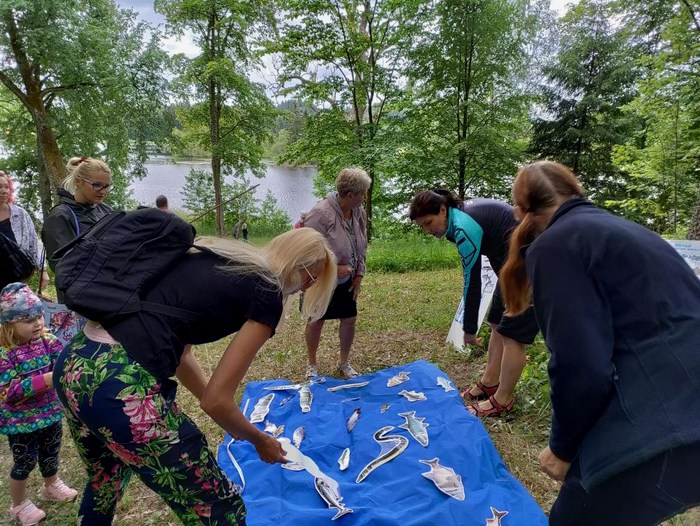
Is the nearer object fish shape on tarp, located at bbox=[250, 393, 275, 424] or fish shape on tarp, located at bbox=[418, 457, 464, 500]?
fish shape on tarp, located at bbox=[418, 457, 464, 500]

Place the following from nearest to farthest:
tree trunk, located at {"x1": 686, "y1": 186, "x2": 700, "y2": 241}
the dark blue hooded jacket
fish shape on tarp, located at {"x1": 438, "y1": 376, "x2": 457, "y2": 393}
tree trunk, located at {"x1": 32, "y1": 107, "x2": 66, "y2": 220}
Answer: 1. the dark blue hooded jacket
2. fish shape on tarp, located at {"x1": 438, "y1": 376, "x2": 457, "y2": 393}
3. tree trunk, located at {"x1": 686, "y1": 186, "x2": 700, "y2": 241}
4. tree trunk, located at {"x1": 32, "y1": 107, "x2": 66, "y2": 220}

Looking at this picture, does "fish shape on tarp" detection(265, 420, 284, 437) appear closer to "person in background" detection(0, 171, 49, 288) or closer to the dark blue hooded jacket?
the dark blue hooded jacket

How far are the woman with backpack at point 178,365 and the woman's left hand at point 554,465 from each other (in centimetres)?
97

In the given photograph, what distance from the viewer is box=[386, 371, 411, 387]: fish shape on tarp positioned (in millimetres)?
3205

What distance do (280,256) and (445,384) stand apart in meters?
2.19

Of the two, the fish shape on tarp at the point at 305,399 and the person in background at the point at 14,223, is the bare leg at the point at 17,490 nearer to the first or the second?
the fish shape on tarp at the point at 305,399

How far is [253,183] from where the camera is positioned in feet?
80.2

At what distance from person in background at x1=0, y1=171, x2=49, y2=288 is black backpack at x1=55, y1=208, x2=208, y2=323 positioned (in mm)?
2329

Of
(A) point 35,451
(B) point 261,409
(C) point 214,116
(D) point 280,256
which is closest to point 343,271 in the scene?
(B) point 261,409

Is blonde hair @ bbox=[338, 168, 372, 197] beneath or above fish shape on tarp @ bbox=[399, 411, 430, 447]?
above

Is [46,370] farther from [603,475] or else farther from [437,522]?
[603,475]

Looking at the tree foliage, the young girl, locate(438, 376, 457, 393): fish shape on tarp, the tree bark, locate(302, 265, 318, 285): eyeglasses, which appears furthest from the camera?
the tree bark

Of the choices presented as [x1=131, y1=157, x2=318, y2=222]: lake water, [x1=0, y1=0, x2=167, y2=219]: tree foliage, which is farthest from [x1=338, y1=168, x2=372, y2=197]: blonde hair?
[x1=131, y1=157, x2=318, y2=222]: lake water

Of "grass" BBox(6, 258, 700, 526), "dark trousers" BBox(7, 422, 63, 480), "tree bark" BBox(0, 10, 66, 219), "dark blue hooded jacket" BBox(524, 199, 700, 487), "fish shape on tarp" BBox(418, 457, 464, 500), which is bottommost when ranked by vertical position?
"grass" BBox(6, 258, 700, 526)
